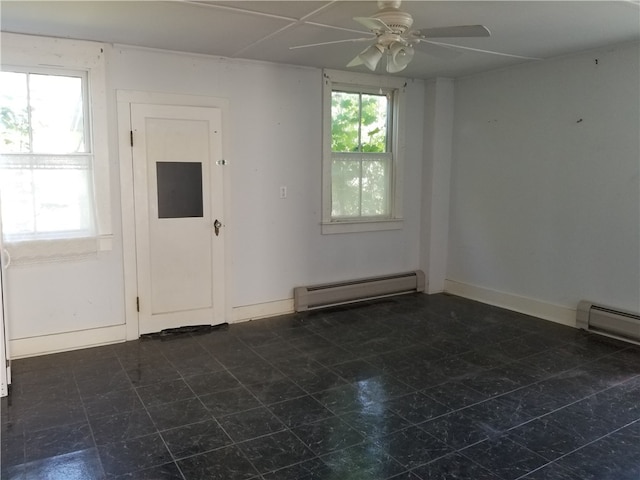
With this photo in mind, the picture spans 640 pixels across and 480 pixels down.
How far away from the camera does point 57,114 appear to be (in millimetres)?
3688

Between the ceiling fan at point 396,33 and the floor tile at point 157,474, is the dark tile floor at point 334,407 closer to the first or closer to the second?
the floor tile at point 157,474

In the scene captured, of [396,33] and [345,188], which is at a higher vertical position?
[396,33]

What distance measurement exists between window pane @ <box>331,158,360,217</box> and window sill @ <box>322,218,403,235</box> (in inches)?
4.6

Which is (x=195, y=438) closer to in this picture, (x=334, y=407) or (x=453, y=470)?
(x=334, y=407)

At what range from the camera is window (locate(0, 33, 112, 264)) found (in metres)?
3.53

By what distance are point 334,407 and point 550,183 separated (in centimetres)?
306

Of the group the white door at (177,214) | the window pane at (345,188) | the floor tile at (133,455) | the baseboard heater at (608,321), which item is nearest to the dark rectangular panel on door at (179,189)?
the white door at (177,214)

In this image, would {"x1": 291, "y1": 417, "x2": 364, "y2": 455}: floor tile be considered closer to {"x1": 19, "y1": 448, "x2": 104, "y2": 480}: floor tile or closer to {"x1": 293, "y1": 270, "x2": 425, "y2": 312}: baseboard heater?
{"x1": 19, "y1": 448, "x2": 104, "y2": 480}: floor tile

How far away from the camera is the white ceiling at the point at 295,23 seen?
2.94m

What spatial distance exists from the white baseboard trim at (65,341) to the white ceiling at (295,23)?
2.27m

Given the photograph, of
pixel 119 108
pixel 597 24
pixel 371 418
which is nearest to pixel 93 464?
pixel 371 418

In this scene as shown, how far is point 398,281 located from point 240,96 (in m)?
2.63

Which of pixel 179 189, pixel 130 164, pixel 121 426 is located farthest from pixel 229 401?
pixel 130 164

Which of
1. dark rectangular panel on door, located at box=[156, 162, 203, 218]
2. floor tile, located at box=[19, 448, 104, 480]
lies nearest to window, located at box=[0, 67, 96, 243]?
dark rectangular panel on door, located at box=[156, 162, 203, 218]
